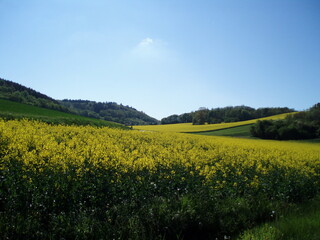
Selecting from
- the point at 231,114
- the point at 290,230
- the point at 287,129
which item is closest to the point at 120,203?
the point at 290,230

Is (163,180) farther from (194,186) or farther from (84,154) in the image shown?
(84,154)

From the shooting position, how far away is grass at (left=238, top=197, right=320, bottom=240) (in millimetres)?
4578

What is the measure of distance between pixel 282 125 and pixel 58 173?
163 feet

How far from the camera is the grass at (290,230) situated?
4.58 m

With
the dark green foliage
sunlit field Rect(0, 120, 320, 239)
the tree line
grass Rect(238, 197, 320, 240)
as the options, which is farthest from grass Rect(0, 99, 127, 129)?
the tree line

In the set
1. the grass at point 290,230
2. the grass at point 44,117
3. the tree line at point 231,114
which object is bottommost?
the grass at point 290,230

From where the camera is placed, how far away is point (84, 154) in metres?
9.59

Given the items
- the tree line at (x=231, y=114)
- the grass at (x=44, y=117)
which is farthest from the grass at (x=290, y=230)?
the tree line at (x=231, y=114)

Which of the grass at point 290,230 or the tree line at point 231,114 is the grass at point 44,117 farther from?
the tree line at point 231,114

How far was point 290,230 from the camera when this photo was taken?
195 inches

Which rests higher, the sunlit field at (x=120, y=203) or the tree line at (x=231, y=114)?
the tree line at (x=231, y=114)

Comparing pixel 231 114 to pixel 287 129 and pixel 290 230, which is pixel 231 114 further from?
pixel 290 230

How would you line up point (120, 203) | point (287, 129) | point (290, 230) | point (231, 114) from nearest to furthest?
point (290, 230) < point (120, 203) < point (287, 129) < point (231, 114)

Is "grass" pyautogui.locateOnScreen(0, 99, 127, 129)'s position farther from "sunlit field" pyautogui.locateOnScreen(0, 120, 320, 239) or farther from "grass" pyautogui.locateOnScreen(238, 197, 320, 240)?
"grass" pyautogui.locateOnScreen(238, 197, 320, 240)
